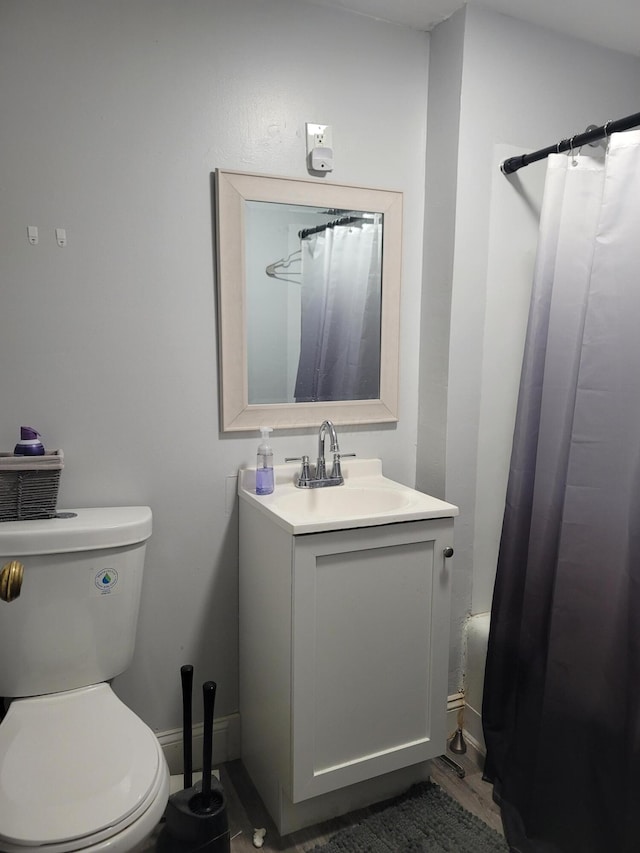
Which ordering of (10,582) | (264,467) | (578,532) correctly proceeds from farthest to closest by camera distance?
(264,467), (578,532), (10,582)

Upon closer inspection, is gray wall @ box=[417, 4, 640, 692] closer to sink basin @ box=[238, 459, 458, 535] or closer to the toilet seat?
sink basin @ box=[238, 459, 458, 535]

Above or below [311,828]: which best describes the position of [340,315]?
above

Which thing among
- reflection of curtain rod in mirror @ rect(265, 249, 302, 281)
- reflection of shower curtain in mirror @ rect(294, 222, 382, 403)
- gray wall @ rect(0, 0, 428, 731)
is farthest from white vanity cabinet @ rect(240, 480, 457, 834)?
reflection of curtain rod in mirror @ rect(265, 249, 302, 281)

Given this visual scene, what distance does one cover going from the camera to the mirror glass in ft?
5.77

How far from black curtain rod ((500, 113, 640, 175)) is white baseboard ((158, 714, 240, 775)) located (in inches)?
76.9

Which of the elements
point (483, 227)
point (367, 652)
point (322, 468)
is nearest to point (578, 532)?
point (367, 652)

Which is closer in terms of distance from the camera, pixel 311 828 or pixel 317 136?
pixel 311 828

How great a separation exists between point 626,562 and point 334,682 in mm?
799

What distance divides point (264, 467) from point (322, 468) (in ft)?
0.68

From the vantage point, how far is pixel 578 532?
156 cm

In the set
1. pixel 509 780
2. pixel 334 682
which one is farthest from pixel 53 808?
pixel 509 780

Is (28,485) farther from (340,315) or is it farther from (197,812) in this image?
(340,315)

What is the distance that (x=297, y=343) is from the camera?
1.87m

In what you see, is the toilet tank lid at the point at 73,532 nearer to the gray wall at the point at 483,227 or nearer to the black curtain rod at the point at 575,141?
the gray wall at the point at 483,227
